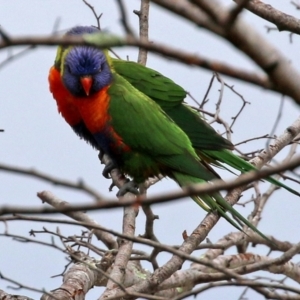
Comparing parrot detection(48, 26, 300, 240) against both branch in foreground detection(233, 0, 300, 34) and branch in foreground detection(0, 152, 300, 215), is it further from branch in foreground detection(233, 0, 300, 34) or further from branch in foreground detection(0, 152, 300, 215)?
branch in foreground detection(0, 152, 300, 215)

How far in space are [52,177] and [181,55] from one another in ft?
1.10

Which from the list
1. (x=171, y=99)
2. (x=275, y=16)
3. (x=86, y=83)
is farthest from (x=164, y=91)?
(x=275, y=16)

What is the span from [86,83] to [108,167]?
621 millimetres

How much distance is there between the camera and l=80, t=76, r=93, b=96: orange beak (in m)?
4.21

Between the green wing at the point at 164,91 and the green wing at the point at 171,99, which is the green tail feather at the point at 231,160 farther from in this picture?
the green wing at the point at 164,91

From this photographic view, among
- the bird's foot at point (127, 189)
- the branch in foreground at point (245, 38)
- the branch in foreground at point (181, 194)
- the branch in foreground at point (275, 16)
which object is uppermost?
the branch in foreground at point (275, 16)

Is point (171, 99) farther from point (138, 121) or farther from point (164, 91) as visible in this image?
point (138, 121)

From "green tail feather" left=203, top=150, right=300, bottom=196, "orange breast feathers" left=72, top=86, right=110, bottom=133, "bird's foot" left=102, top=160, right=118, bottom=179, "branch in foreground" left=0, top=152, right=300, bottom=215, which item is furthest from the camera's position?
"bird's foot" left=102, top=160, right=118, bottom=179

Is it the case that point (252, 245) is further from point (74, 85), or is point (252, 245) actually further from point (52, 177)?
point (52, 177)

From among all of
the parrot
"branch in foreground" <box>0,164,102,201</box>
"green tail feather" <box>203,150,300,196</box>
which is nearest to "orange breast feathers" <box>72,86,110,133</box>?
the parrot

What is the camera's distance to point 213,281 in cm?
203

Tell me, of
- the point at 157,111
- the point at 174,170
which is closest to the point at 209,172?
the point at 174,170

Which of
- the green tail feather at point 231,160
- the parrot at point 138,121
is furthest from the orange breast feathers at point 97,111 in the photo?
the green tail feather at point 231,160

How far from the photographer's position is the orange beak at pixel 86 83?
4211 mm
